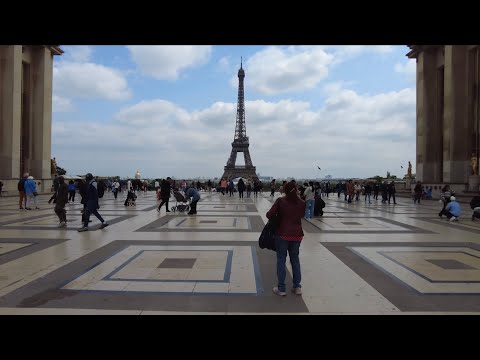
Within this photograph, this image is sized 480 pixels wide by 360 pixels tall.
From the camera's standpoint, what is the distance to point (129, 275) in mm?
6203

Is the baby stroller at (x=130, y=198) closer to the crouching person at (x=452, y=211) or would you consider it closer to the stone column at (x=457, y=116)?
the crouching person at (x=452, y=211)

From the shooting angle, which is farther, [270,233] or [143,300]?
[270,233]

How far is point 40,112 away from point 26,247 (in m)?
31.9

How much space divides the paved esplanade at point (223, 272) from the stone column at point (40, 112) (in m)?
27.3

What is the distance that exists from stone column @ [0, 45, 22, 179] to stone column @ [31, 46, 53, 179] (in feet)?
19.1

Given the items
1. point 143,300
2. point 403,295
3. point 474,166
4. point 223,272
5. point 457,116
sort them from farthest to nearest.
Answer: point 457,116
point 474,166
point 223,272
point 403,295
point 143,300

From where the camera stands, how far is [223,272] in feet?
21.1

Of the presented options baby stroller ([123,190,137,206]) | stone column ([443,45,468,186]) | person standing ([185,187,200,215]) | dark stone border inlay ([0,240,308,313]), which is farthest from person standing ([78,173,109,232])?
stone column ([443,45,468,186])

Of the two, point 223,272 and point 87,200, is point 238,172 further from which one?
point 223,272

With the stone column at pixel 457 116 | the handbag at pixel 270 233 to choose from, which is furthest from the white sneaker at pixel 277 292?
the stone column at pixel 457 116

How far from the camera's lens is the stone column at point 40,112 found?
35.8 metres

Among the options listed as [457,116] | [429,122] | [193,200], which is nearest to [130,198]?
[193,200]
